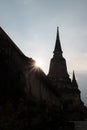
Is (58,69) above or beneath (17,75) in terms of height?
above

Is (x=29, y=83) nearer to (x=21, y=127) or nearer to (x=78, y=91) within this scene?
(x=21, y=127)

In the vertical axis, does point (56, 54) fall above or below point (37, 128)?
above

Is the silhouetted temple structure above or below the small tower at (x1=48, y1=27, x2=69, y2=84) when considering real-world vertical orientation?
below

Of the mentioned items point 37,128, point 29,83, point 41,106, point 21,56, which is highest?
point 21,56

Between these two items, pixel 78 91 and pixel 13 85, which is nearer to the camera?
pixel 13 85

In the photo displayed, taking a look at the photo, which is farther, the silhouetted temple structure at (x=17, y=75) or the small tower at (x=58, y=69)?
the small tower at (x=58, y=69)

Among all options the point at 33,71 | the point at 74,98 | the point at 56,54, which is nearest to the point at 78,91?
the point at 74,98

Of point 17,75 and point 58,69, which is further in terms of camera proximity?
point 58,69

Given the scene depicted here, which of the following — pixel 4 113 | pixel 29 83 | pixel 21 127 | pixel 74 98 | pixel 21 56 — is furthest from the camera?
pixel 74 98

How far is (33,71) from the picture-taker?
346 inches

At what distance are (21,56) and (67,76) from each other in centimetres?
3553

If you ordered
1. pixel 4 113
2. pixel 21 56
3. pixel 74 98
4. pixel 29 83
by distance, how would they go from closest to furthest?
pixel 4 113, pixel 21 56, pixel 29 83, pixel 74 98

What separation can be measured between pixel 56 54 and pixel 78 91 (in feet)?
23.5

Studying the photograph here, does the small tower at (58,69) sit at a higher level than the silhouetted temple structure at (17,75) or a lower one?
higher
